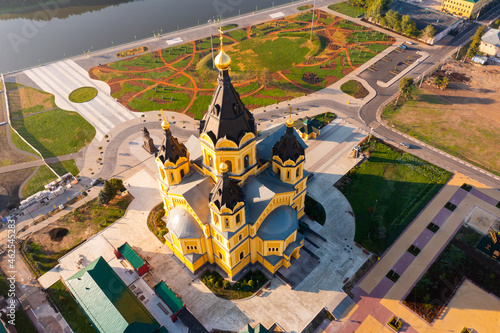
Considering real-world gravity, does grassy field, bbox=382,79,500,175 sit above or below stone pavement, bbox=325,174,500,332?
above

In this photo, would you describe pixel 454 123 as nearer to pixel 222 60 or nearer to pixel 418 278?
pixel 418 278

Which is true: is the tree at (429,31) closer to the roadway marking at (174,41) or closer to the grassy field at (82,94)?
the roadway marking at (174,41)

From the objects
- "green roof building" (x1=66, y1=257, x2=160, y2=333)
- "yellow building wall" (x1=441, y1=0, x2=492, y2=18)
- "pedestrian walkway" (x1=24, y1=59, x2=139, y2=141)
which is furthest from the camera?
"yellow building wall" (x1=441, y1=0, x2=492, y2=18)

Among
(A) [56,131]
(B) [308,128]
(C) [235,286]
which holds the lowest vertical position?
(C) [235,286]

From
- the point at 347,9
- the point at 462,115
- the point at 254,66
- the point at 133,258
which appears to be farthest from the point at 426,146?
the point at 347,9

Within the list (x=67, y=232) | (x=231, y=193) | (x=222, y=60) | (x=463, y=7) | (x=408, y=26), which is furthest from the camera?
(x=463, y=7)

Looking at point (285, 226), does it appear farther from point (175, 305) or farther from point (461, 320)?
point (461, 320)

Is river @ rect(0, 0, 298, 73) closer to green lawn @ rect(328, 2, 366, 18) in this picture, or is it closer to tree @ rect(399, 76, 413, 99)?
green lawn @ rect(328, 2, 366, 18)

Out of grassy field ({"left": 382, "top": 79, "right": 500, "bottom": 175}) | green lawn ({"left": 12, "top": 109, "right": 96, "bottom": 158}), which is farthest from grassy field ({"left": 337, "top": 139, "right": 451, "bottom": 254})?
green lawn ({"left": 12, "top": 109, "right": 96, "bottom": 158})

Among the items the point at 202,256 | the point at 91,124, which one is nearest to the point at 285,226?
the point at 202,256
